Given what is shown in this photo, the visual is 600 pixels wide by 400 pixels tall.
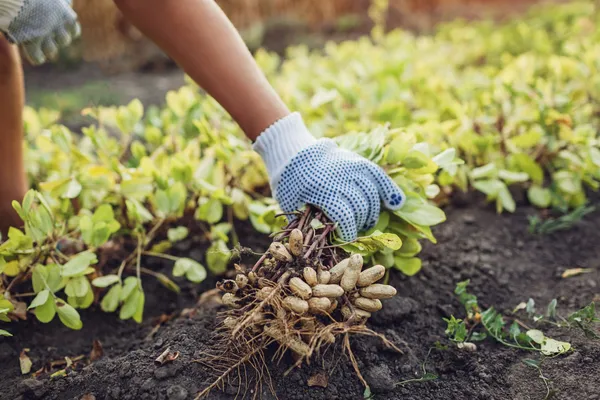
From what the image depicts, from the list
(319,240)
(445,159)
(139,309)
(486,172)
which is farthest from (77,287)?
(486,172)

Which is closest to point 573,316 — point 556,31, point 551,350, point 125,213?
point 551,350

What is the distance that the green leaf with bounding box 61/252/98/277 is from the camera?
1.48m

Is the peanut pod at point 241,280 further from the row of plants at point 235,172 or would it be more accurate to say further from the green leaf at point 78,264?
the green leaf at point 78,264

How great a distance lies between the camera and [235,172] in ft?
6.43

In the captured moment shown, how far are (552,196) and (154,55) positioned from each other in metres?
4.18

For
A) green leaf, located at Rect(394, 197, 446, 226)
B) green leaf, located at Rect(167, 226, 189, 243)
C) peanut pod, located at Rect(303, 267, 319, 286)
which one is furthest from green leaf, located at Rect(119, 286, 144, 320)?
green leaf, located at Rect(394, 197, 446, 226)

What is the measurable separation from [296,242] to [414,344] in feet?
1.45

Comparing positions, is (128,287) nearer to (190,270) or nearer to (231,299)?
(190,270)

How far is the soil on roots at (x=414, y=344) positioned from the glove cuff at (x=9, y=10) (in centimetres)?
79

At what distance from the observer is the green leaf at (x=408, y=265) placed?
1520 millimetres

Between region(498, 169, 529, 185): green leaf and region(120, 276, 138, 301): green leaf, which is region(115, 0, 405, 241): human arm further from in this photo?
region(498, 169, 529, 185): green leaf

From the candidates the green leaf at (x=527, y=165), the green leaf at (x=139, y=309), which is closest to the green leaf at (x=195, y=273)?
the green leaf at (x=139, y=309)

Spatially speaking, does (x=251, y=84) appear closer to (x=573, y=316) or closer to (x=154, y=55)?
(x=573, y=316)

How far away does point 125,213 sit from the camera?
71.7 inches
